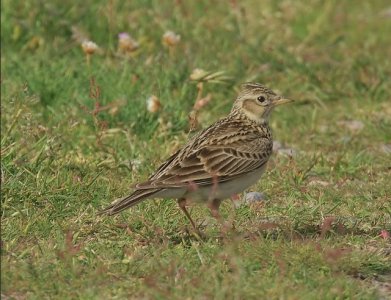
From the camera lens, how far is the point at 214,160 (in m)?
7.30

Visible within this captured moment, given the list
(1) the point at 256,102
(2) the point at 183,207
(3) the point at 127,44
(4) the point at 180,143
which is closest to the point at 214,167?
(2) the point at 183,207

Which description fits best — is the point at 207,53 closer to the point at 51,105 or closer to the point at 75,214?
the point at 51,105

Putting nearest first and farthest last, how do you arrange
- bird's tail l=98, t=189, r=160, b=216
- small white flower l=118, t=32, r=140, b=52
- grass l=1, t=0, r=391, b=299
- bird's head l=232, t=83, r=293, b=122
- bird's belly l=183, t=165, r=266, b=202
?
grass l=1, t=0, r=391, b=299 → bird's tail l=98, t=189, r=160, b=216 → bird's belly l=183, t=165, r=266, b=202 → bird's head l=232, t=83, r=293, b=122 → small white flower l=118, t=32, r=140, b=52

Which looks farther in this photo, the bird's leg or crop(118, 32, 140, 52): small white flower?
crop(118, 32, 140, 52): small white flower

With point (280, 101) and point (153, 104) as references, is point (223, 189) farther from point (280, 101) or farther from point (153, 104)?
point (153, 104)

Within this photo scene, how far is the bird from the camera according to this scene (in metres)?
6.86

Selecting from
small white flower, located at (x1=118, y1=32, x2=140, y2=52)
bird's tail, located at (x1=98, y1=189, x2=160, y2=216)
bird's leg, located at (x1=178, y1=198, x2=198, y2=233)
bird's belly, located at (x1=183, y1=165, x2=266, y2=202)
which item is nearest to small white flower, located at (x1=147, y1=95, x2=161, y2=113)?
small white flower, located at (x1=118, y1=32, x2=140, y2=52)

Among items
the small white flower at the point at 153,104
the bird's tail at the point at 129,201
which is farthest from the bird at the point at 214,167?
the small white flower at the point at 153,104

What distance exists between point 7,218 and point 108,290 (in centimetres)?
142

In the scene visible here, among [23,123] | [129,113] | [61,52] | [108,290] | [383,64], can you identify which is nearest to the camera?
[108,290]

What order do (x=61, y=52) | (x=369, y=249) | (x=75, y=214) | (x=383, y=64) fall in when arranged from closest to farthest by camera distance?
(x=369, y=249) → (x=75, y=214) → (x=61, y=52) → (x=383, y=64)

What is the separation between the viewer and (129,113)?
31.7 ft

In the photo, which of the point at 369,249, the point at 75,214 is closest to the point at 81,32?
the point at 75,214

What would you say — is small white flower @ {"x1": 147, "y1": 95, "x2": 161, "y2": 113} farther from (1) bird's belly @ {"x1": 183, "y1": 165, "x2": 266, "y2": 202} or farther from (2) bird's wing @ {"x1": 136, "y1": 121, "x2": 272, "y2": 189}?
(1) bird's belly @ {"x1": 183, "y1": 165, "x2": 266, "y2": 202}
